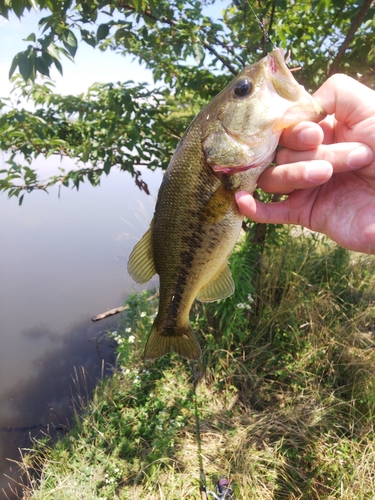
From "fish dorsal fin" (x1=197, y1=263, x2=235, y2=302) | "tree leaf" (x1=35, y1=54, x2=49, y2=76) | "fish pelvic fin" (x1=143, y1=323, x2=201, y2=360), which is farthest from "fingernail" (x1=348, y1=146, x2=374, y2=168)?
"tree leaf" (x1=35, y1=54, x2=49, y2=76)

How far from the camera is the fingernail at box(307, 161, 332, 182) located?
146 cm

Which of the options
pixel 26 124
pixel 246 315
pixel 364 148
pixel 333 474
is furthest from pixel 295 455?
pixel 26 124

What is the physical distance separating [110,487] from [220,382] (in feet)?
5.00

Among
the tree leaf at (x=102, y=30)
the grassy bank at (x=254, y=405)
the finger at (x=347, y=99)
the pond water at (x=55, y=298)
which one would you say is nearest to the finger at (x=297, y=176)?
the finger at (x=347, y=99)

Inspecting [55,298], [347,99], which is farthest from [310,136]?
[55,298]

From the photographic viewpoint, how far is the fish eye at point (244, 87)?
1554 millimetres

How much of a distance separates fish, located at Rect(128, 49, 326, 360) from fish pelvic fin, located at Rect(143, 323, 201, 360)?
297mm

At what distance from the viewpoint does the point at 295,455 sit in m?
2.94

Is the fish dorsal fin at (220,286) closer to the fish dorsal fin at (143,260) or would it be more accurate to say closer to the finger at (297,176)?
the fish dorsal fin at (143,260)

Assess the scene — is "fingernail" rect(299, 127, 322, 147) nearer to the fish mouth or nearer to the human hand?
the human hand

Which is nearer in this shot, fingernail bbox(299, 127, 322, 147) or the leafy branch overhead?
fingernail bbox(299, 127, 322, 147)

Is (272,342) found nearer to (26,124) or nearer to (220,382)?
(220,382)

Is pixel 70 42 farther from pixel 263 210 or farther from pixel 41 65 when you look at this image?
pixel 263 210

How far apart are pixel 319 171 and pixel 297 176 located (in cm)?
10
